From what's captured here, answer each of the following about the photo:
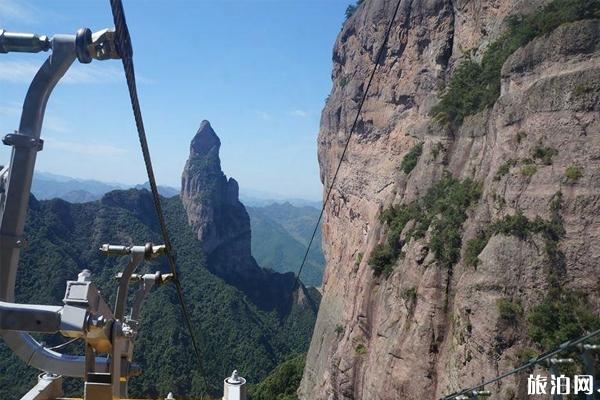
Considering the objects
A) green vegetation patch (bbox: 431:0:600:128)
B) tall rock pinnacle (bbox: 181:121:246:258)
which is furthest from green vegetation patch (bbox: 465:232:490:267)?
tall rock pinnacle (bbox: 181:121:246:258)

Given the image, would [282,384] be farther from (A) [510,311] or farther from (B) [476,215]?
(A) [510,311]

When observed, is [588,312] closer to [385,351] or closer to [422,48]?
[385,351]

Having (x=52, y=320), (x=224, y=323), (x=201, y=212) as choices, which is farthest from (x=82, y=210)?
(x=52, y=320)

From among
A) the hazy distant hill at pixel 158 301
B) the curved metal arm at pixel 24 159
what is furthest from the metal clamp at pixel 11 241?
the hazy distant hill at pixel 158 301

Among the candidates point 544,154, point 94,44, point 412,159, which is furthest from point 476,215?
point 94,44

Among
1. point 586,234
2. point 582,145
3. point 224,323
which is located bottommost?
point 224,323

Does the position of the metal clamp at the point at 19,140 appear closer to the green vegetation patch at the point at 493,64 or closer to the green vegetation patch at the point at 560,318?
the green vegetation patch at the point at 560,318

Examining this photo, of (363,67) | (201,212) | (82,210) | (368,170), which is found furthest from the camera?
(201,212)

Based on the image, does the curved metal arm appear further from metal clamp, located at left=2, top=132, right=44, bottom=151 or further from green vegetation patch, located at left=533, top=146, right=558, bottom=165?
green vegetation patch, located at left=533, top=146, right=558, bottom=165
